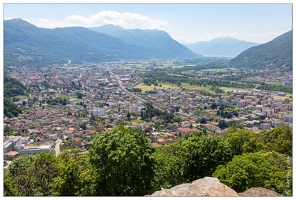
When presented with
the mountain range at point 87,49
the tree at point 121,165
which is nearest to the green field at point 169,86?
the mountain range at point 87,49

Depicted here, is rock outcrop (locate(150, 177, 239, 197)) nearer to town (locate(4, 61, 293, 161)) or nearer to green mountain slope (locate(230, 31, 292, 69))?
town (locate(4, 61, 293, 161))

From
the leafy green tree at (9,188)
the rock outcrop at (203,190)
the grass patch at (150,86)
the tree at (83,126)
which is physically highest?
the rock outcrop at (203,190)

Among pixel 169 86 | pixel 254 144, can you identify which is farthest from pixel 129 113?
pixel 254 144

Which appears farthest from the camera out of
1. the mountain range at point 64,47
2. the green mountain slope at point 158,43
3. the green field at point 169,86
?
the green mountain slope at point 158,43

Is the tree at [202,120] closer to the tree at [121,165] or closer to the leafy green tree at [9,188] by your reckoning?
the tree at [121,165]

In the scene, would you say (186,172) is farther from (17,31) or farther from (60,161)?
(17,31)

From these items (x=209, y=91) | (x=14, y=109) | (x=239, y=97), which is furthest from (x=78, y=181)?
(x=209, y=91)

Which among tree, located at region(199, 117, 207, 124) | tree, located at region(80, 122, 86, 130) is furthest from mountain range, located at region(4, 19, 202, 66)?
tree, located at region(199, 117, 207, 124)

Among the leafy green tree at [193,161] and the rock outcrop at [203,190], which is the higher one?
the rock outcrop at [203,190]
